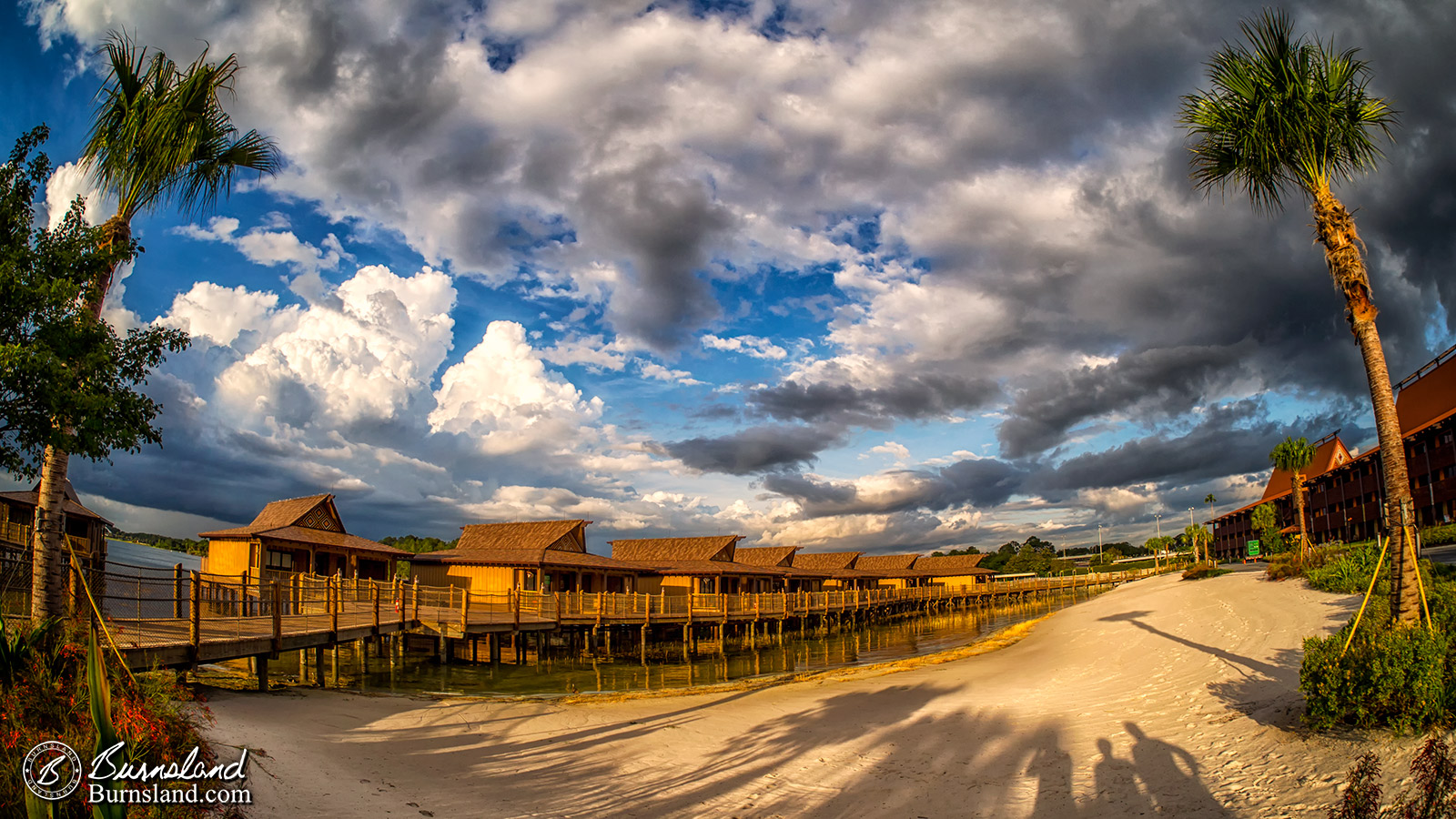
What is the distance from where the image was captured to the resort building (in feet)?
132

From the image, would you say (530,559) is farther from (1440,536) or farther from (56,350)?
(1440,536)

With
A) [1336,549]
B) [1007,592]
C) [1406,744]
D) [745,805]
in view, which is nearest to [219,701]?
[745,805]

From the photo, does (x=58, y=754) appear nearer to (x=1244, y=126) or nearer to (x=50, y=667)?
(x=50, y=667)

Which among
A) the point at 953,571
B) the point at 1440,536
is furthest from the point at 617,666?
the point at 953,571

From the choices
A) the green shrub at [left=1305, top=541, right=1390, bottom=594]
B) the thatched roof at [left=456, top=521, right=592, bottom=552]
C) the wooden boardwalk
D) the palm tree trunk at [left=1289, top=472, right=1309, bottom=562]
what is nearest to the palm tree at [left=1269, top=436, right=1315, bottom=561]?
the palm tree trunk at [left=1289, top=472, right=1309, bottom=562]

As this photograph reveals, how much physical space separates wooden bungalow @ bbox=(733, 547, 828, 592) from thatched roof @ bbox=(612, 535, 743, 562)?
5994 mm

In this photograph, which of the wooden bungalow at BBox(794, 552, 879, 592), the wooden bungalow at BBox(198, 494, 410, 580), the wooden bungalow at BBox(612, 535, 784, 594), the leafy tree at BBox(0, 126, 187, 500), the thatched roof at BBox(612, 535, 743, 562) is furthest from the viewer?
the wooden bungalow at BBox(794, 552, 879, 592)

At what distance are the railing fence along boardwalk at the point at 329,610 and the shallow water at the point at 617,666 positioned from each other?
1.61 meters

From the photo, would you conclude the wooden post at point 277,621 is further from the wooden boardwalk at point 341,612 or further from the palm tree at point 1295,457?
the palm tree at point 1295,457

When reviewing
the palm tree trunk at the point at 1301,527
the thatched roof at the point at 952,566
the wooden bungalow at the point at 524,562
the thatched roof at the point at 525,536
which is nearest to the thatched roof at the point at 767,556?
the wooden bungalow at the point at 524,562

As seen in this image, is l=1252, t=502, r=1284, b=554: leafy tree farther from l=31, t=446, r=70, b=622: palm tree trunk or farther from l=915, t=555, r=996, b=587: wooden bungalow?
l=31, t=446, r=70, b=622: palm tree trunk

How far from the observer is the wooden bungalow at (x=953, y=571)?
268ft

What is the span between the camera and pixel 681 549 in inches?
2141

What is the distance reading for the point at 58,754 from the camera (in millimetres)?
6078
